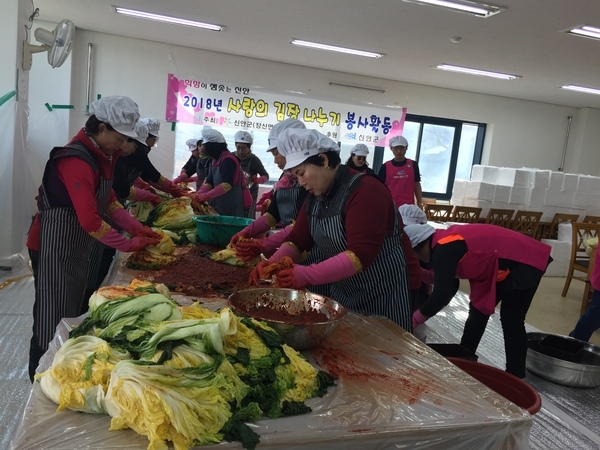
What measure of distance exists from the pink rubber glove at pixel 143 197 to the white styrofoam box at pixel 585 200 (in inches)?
318

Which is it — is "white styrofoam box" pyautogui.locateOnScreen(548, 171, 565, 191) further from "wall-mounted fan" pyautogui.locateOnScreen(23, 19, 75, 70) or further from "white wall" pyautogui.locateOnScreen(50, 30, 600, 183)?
"wall-mounted fan" pyautogui.locateOnScreen(23, 19, 75, 70)

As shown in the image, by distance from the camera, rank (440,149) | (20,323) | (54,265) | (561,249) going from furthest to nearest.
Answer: (440,149)
(561,249)
(20,323)
(54,265)

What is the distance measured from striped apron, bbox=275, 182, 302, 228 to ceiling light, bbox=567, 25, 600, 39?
443 centimetres

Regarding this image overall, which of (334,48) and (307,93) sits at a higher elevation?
(334,48)

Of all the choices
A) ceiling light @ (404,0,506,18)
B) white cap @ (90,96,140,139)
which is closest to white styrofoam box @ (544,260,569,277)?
ceiling light @ (404,0,506,18)

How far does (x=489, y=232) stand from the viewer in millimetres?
2869

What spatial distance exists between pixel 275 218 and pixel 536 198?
23.7 feet

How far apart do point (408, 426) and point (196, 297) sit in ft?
3.87

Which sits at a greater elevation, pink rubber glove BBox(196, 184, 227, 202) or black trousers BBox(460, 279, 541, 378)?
pink rubber glove BBox(196, 184, 227, 202)

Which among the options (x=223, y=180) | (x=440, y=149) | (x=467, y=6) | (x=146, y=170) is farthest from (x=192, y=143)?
(x=440, y=149)

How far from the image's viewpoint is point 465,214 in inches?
341

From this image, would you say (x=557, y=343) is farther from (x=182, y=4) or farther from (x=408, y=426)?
(x=182, y=4)

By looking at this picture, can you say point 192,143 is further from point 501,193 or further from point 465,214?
point 501,193

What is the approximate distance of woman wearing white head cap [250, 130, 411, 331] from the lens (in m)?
2.01
